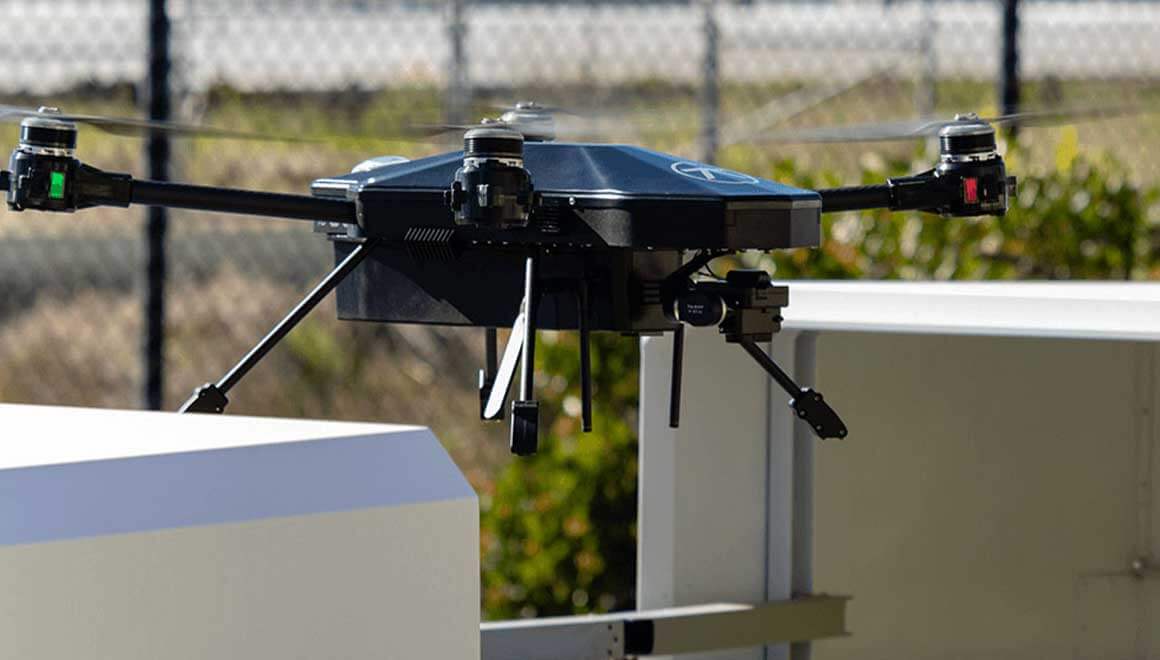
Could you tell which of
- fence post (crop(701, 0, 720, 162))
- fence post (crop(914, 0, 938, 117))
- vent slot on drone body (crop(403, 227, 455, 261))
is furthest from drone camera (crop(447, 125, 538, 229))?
fence post (crop(914, 0, 938, 117))

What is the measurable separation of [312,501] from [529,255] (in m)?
0.26

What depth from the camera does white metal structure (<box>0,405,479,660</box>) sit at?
120cm

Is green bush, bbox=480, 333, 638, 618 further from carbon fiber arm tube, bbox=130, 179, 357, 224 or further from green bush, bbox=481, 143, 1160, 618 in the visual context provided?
carbon fiber arm tube, bbox=130, 179, 357, 224

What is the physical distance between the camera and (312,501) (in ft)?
4.21

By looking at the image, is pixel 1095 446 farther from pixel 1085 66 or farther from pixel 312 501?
pixel 1085 66

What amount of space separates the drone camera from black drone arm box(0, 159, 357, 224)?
15 centimetres

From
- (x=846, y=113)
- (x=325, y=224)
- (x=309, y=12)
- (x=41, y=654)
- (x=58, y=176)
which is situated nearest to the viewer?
(x=41, y=654)

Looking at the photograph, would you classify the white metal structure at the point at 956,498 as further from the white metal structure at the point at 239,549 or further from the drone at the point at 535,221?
the white metal structure at the point at 239,549

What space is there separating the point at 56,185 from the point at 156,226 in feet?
6.56

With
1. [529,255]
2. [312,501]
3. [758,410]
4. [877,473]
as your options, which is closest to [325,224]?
[529,255]

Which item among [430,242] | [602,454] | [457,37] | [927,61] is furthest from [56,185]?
[927,61]

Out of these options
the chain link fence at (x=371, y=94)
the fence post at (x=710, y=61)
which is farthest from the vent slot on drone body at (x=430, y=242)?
the fence post at (x=710, y=61)

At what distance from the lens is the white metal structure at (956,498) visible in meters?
2.34

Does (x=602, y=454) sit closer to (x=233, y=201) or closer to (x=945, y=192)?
(x=945, y=192)
